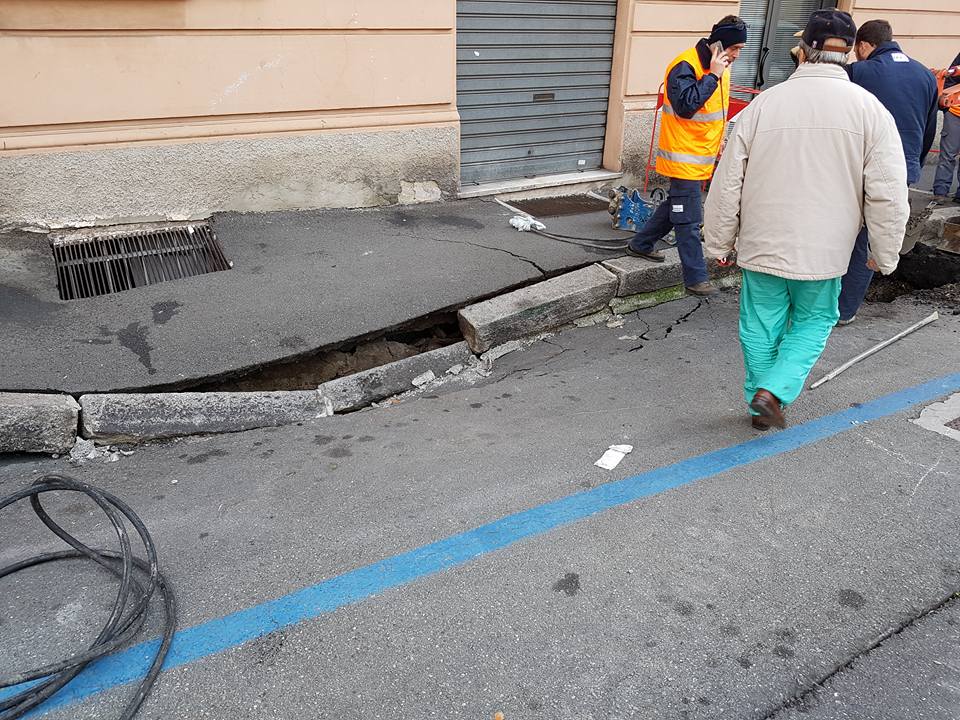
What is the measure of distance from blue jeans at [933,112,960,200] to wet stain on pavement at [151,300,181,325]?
820cm

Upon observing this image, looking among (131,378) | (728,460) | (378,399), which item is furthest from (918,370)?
(131,378)

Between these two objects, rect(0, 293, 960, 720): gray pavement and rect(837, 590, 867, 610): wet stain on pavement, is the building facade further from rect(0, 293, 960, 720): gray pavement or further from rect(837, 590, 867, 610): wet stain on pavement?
rect(837, 590, 867, 610): wet stain on pavement

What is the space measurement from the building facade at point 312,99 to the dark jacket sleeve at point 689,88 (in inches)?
103

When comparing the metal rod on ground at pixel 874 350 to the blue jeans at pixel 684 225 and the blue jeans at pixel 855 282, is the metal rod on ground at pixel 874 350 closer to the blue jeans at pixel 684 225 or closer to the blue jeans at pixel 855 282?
the blue jeans at pixel 855 282

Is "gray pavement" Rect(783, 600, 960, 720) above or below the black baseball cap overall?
Result: below

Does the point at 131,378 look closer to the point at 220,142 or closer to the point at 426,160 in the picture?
the point at 220,142

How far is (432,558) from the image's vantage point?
2959mm

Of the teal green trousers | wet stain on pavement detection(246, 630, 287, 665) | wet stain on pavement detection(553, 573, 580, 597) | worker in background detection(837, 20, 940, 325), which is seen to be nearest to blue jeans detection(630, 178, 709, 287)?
worker in background detection(837, 20, 940, 325)

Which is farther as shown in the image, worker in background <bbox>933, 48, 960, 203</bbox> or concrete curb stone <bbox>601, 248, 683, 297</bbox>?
worker in background <bbox>933, 48, 960, 203</bbox>

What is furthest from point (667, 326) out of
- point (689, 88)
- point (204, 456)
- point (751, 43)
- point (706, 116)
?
point (751, 43)

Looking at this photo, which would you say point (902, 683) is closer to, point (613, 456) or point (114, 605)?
point (613, 456)

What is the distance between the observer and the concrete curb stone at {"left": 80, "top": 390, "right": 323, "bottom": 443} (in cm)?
384

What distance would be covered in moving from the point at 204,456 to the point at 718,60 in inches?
→ 164

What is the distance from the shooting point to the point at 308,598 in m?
A: 2.74
